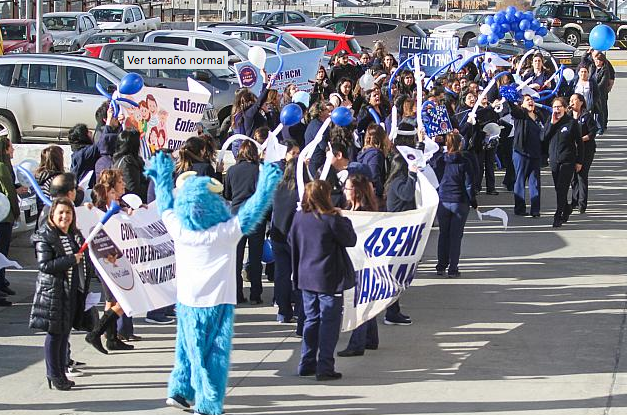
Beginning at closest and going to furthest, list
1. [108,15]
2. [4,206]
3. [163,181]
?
[163,181], [4,206], [108,15]

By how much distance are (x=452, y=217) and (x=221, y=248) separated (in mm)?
4802

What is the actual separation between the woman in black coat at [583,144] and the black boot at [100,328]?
8147 millimetres

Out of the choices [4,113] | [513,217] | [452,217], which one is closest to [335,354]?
[452,217]

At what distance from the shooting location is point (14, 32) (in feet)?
107

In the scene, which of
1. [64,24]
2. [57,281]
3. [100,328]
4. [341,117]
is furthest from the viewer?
[64,24]

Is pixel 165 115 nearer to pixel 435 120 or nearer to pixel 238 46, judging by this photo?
pixel 435 120

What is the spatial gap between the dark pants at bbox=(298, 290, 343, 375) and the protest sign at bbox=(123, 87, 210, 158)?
492 cm

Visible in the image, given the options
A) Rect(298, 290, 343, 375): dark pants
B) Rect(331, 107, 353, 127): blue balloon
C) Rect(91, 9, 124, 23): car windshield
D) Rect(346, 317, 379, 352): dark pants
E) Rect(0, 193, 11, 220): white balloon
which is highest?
Rect(331, 107, 353, 127): blue balloon

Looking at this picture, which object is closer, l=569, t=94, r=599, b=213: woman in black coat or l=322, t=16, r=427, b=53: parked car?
l=569, t=94, r=599, b=213: woman in black coat

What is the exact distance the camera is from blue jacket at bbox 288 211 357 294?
8.29m

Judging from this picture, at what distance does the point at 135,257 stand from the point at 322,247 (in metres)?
1.61

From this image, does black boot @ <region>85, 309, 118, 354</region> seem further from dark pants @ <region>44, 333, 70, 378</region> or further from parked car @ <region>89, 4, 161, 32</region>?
parked car @ <region>89, 4, 161, 32</region>

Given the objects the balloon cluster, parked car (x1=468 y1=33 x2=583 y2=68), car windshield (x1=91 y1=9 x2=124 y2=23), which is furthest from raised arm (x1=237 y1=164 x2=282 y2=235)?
car windshield (x1=91 y1=9 x2=124 y2=23)

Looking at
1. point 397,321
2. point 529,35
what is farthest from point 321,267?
point 529,35
